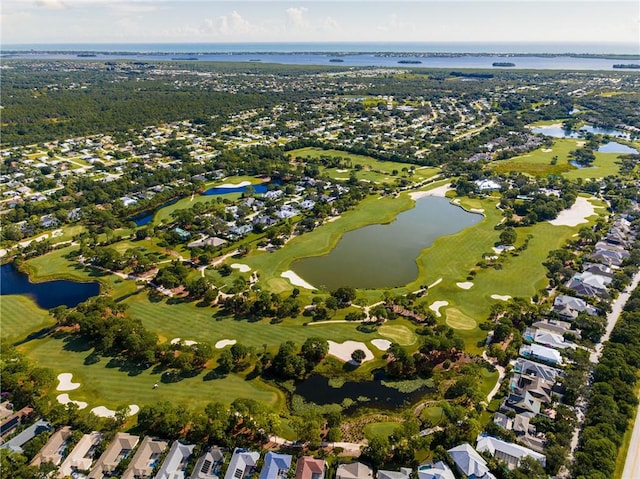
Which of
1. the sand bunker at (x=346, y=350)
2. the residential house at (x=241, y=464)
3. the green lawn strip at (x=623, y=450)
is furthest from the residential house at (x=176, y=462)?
the green lawn strip at (x=623, y=450)

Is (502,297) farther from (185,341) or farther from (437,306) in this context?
(185,341)

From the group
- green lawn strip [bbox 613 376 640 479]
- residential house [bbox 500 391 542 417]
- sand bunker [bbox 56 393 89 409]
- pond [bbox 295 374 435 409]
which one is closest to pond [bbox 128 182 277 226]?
sand bunker [bbox 56 393 89 409]

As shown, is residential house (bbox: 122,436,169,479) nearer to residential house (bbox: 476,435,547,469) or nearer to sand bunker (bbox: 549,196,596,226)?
residential house (bbox: 476,435,547,469)

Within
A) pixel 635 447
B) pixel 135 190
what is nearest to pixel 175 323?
pixel 635 447

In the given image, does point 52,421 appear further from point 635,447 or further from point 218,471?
point 635,447

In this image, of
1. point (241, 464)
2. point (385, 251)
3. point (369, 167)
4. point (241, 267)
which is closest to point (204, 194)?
point (241, 267)
